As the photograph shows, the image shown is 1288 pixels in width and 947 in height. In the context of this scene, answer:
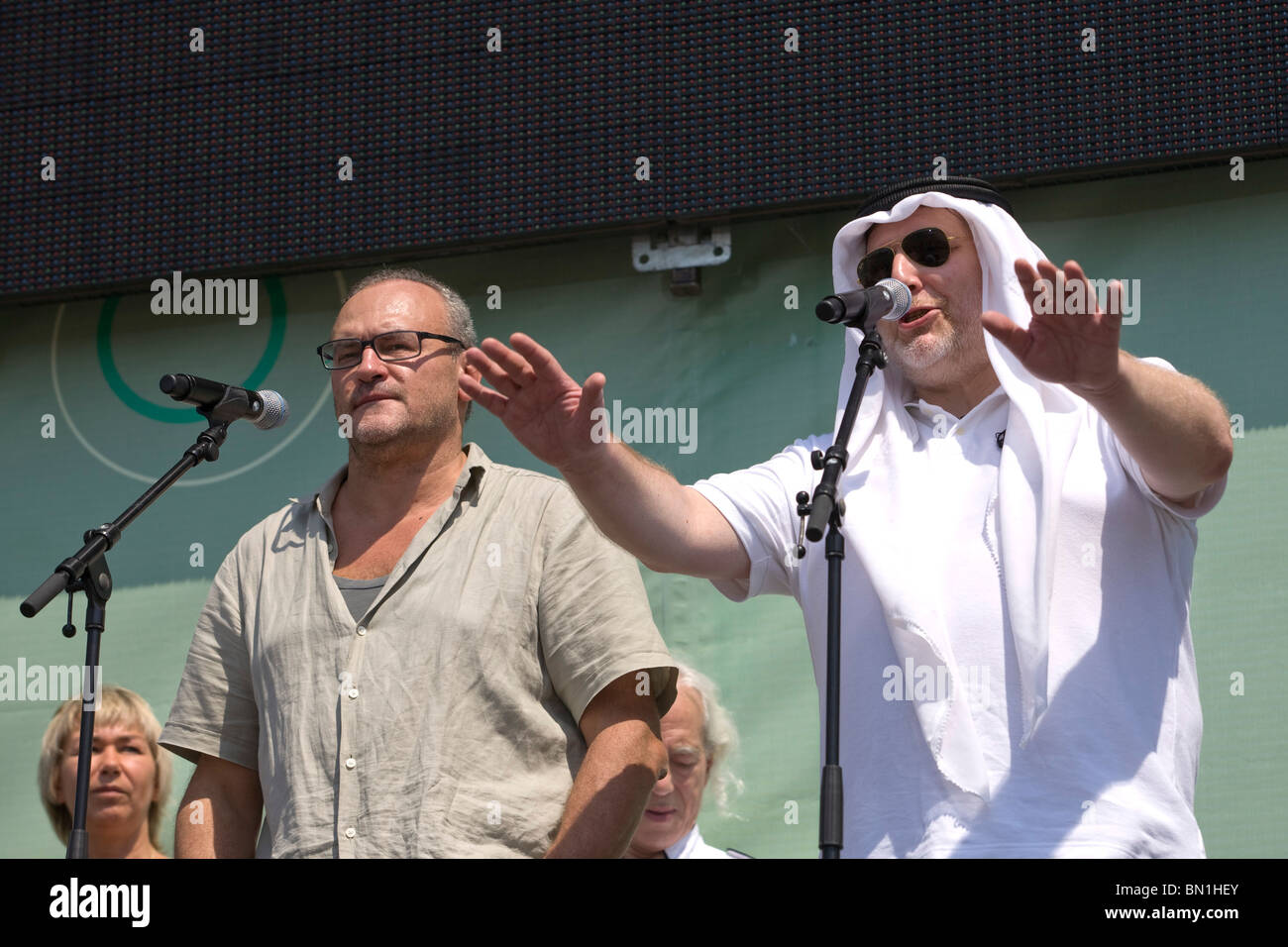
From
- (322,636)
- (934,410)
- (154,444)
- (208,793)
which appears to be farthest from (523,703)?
(154,444)

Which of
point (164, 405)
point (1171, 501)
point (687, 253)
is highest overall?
point (687, 253)

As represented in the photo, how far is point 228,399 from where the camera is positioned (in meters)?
3.17

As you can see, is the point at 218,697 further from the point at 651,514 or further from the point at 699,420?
the point at 699,420

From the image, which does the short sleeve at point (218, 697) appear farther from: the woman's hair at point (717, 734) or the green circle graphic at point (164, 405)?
the green circle graphic at point (164, 405)

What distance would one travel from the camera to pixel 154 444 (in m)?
4.77

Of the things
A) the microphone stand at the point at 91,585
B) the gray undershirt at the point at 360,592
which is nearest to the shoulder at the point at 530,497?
the gray undershirt at the point at 360,592

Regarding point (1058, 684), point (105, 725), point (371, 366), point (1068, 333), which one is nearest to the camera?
point (1068, 333)

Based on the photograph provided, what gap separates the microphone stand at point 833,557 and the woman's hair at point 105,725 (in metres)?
2.32

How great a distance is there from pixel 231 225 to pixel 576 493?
2.44 m

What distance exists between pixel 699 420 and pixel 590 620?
4.84 ft

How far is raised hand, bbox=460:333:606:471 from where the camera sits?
2521 mm

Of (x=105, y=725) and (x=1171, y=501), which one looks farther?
(x=105, y=725)

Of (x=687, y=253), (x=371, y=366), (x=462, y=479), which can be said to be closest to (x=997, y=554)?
(x=462, y=479)

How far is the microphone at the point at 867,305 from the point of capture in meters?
2.57
